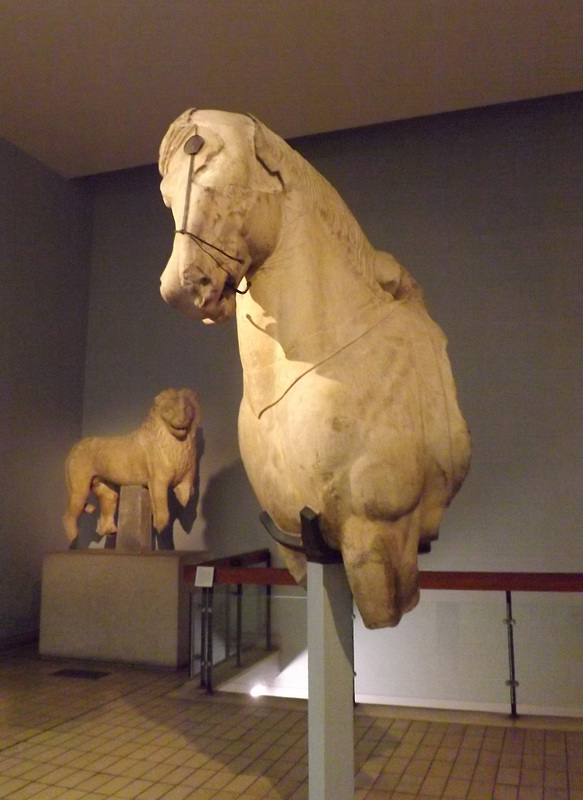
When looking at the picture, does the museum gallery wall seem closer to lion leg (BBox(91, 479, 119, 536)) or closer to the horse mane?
lion leg (BBox(91, 479, 119, 536))

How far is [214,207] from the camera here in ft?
3.90

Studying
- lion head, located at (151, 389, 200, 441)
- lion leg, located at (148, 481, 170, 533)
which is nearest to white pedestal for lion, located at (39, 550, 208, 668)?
lion leg, located at (148, 481, 170, 533)

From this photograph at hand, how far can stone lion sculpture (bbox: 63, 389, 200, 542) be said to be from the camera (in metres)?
3.45

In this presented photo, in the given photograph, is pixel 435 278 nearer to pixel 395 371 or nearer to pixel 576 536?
pixel 576 536

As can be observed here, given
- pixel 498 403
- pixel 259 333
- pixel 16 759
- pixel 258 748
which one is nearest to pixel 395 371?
pixel 259 333

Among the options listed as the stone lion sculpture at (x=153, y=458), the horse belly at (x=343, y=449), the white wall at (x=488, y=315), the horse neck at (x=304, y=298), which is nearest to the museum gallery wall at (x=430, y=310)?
the white wall at (x=488, y=315)

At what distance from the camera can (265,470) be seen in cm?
134

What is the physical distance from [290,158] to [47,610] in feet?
9.33

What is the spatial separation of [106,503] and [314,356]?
2.76 metres

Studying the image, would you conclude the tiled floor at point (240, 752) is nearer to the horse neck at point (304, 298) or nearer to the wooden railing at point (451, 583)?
the wooden railing at point (451, 583)

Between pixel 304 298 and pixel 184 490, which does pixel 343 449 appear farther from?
pixel 184 490

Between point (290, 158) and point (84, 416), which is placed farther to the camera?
point (84, 416)

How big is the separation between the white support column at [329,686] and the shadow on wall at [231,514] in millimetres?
2403

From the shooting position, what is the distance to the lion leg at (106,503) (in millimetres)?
3703
